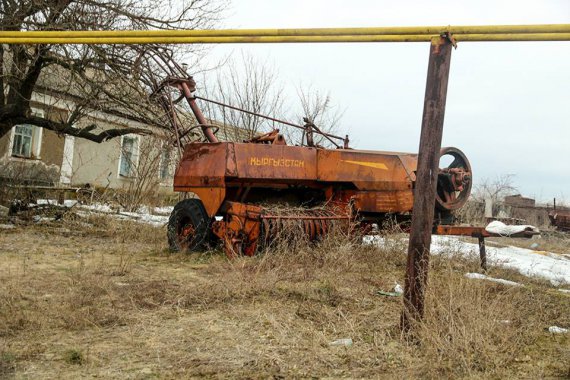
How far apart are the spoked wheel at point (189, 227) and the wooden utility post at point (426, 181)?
4.30 meters

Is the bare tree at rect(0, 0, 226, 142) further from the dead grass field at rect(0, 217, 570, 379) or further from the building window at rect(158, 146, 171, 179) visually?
the dead grass field at rect(0, 217, 570, 379)

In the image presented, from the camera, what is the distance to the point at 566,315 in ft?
15.9

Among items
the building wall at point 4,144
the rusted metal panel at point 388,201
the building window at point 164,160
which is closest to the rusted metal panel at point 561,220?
the building window at point 164,160

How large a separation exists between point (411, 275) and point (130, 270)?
357 cm

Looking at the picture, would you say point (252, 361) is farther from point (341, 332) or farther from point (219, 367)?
point (341, 332)

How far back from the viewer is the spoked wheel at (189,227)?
7652 mm

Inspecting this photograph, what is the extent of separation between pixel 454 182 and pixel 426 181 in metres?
4.10

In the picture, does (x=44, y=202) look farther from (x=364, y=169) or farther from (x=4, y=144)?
(x=364, y=169)

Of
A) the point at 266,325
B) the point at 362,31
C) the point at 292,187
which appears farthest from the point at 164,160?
the point at 362,31

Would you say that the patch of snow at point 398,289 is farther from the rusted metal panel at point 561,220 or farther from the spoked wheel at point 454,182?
the rusted metal panel at point 561,220

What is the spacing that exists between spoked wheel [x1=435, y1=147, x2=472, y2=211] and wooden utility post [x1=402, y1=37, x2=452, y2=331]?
4000 millimetres

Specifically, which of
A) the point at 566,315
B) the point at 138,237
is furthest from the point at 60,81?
the point at 566,315

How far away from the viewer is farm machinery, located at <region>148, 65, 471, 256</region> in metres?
7.24

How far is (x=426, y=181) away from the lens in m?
3.76
